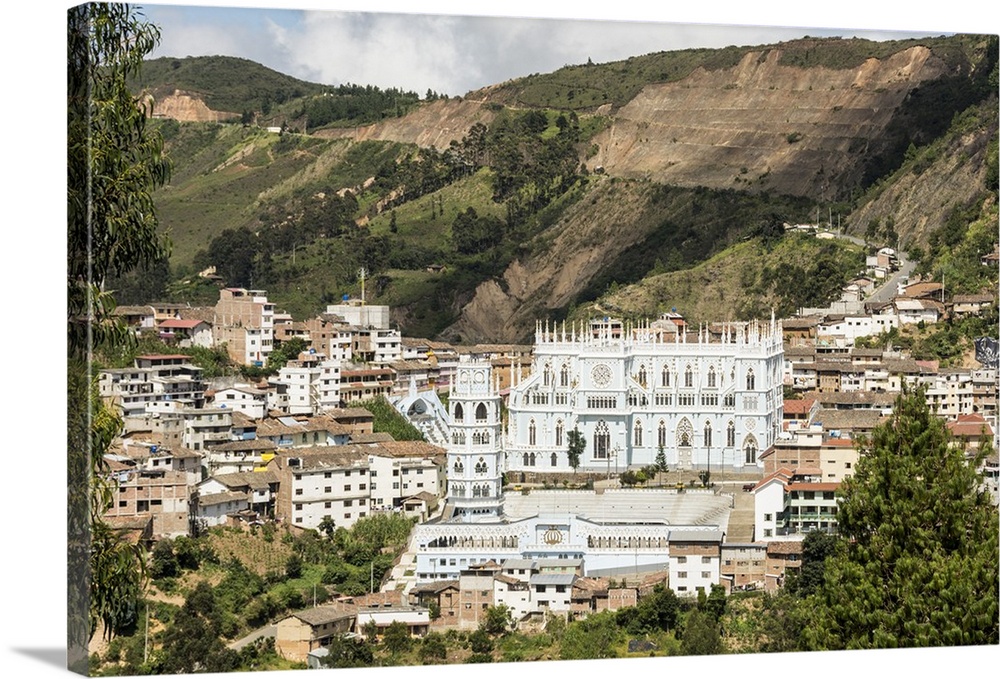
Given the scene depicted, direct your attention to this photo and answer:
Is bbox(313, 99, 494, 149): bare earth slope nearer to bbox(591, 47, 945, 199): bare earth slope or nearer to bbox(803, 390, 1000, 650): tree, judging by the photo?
bbox(591, 47, 945, 199): bare earth slope

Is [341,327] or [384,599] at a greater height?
[341,327]

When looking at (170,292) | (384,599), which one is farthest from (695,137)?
(384,599)

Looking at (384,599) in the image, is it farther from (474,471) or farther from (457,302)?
(457,302)

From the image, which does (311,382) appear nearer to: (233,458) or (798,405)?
(233,458)

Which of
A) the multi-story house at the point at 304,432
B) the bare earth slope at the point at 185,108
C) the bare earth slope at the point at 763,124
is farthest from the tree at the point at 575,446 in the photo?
the bare earth slope at the point at 185,108

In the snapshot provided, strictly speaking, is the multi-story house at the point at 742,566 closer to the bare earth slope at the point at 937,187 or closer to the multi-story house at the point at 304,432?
the multi-story house at the point at 304,432

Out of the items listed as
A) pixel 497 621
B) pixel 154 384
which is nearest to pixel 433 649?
pixel 497 621
